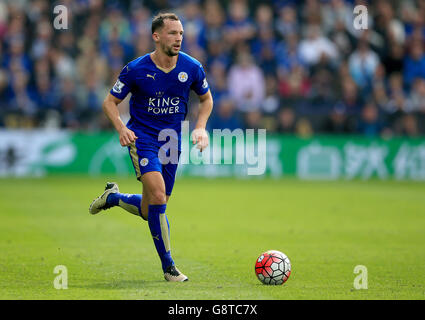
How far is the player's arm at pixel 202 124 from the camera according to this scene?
791 centimetres

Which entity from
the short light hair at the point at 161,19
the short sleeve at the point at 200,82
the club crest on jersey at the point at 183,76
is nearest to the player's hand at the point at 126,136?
the club crest on jersey at the point at 183,76

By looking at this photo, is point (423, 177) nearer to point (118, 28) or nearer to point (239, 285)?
point (118, 28)

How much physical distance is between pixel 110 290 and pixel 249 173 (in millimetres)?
14405

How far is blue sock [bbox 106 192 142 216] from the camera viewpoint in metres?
8.60

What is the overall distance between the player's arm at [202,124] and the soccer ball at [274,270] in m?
1.30

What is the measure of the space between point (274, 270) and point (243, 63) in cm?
1485

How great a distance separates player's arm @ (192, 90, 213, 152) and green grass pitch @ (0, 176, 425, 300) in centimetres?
138

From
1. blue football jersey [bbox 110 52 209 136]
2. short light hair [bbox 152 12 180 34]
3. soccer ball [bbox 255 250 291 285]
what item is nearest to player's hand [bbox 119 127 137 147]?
blue football jersey [bbox 110 52 209 136]

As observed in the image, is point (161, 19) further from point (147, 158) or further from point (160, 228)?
point (160, 228)

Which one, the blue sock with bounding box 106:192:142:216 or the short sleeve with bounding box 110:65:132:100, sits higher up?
the short sleeve with bounding box 110:65:132:100

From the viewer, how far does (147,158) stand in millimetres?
8086

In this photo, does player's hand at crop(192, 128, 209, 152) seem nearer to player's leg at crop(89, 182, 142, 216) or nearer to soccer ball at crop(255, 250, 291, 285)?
player's leg at crop(89, 182, 142, 216)

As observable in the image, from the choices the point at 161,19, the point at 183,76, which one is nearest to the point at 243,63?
the point at 183,76
